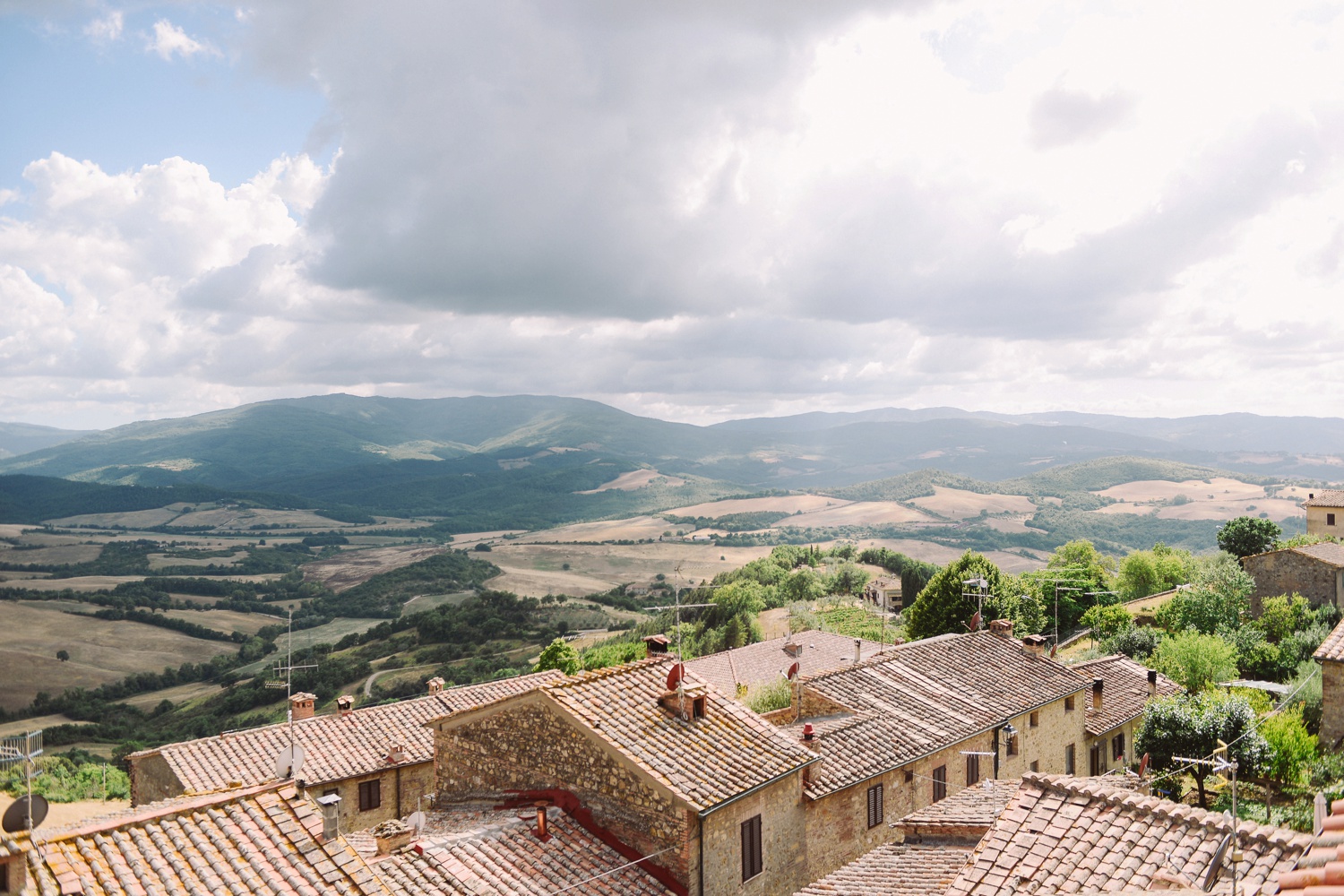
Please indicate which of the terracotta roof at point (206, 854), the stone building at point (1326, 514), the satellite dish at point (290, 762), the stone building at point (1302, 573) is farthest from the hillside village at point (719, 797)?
the stone building at point (1326, 514)

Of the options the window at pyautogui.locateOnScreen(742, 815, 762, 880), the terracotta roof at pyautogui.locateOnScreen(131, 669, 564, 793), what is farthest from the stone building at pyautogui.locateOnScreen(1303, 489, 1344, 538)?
the window at pyautogui.locateOnScreen(742, 815, 762, 880)

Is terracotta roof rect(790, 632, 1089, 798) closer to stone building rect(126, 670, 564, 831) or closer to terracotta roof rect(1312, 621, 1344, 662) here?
terracotta roof rect(1312, 621, 1344, 662)

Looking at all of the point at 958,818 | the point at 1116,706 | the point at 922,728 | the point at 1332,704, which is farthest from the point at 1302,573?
the point at 958,818

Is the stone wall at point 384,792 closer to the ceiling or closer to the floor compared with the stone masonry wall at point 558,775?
closer to the floor

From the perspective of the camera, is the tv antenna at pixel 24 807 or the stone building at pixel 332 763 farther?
the stone building at pixel 332 763

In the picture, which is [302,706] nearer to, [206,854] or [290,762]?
[290,762]

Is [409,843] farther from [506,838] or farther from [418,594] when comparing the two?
[418,594]

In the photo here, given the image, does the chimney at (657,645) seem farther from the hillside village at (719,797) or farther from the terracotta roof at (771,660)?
the terracotta roof at (771,660)
